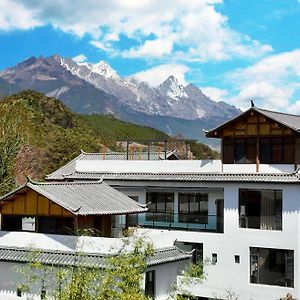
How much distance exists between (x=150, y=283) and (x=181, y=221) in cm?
784

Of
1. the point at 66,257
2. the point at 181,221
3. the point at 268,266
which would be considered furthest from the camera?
the point at 181,221

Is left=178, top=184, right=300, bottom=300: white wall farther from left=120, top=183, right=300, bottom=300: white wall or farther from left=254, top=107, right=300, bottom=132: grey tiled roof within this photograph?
left=254, top=107, right=300, bottom=132: grey tiled roof

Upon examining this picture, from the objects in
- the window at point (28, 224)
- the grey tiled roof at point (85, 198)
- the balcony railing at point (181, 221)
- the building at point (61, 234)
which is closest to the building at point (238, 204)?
the balcony railing at point (181, 221)

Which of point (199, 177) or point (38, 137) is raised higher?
point (38, 137)

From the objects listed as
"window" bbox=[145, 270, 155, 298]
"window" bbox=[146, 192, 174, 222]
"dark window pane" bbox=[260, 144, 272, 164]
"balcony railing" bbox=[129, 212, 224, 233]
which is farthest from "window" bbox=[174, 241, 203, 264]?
"window" bbox=[145, 270, 155, 298]

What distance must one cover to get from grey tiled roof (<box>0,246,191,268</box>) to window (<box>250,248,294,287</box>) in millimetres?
4721

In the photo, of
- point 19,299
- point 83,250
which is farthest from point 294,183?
point 19,299

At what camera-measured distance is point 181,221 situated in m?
27.8

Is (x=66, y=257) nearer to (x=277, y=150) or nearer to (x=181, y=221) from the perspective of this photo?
(x=181, y=221)

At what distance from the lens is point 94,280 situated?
551 inches

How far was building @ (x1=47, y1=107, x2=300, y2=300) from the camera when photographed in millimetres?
24594

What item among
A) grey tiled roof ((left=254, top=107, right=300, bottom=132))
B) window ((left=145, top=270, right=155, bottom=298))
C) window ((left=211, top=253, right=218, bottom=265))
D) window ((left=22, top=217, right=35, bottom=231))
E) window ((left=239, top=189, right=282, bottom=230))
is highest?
grey tiled roof ((left=254, top=107, right=300, bottom=132))

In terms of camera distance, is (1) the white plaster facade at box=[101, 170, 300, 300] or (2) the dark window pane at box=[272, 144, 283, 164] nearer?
(1) the white plaster facade at box=[101, 170, 300, 300]

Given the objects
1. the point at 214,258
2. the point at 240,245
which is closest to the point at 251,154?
the point at 240,245
